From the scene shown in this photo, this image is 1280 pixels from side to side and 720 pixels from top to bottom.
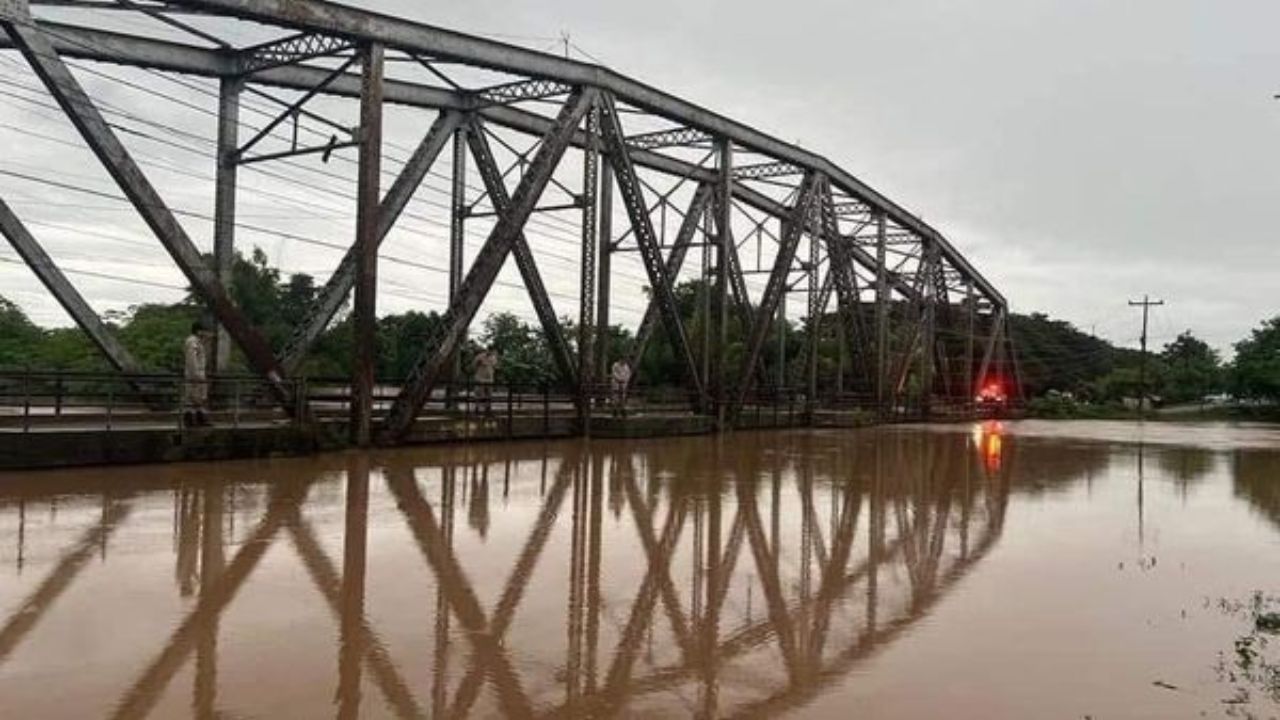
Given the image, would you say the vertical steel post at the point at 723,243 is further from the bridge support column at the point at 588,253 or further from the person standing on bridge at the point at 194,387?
the person standing on bridge at the point at 194,387

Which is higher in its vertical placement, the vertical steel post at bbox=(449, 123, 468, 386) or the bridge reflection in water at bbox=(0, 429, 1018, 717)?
the vertical steel post at bbox=(449, 123, 468, 386)

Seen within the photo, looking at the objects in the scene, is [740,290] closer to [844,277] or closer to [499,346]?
[844,277]

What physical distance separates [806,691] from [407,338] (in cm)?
4777

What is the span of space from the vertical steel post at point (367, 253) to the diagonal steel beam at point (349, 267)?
3.57 feet

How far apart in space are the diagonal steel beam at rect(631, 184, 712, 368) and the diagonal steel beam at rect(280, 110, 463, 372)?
9346 mm

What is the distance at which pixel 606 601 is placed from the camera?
7.17 metres

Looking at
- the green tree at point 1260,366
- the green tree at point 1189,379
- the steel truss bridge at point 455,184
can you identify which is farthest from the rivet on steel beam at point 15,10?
the green tree at point 1189,379

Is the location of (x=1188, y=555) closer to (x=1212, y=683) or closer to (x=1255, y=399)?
(x=1212, y=683)

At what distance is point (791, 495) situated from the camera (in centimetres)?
1409

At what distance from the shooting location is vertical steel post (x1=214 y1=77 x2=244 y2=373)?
21172mm

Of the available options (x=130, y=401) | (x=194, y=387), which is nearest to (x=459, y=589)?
(x=194, y=387)

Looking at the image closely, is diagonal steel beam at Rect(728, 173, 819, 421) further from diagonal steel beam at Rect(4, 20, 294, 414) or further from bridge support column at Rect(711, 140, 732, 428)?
diagonal steel beam at Rect(4, 20, 294, 414)

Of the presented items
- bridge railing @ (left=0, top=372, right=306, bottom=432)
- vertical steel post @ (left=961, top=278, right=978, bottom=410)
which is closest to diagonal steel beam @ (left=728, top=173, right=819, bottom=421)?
bridge railing @ (left=0, top=372, right=306, bottom=432)

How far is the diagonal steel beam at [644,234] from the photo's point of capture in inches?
1062
